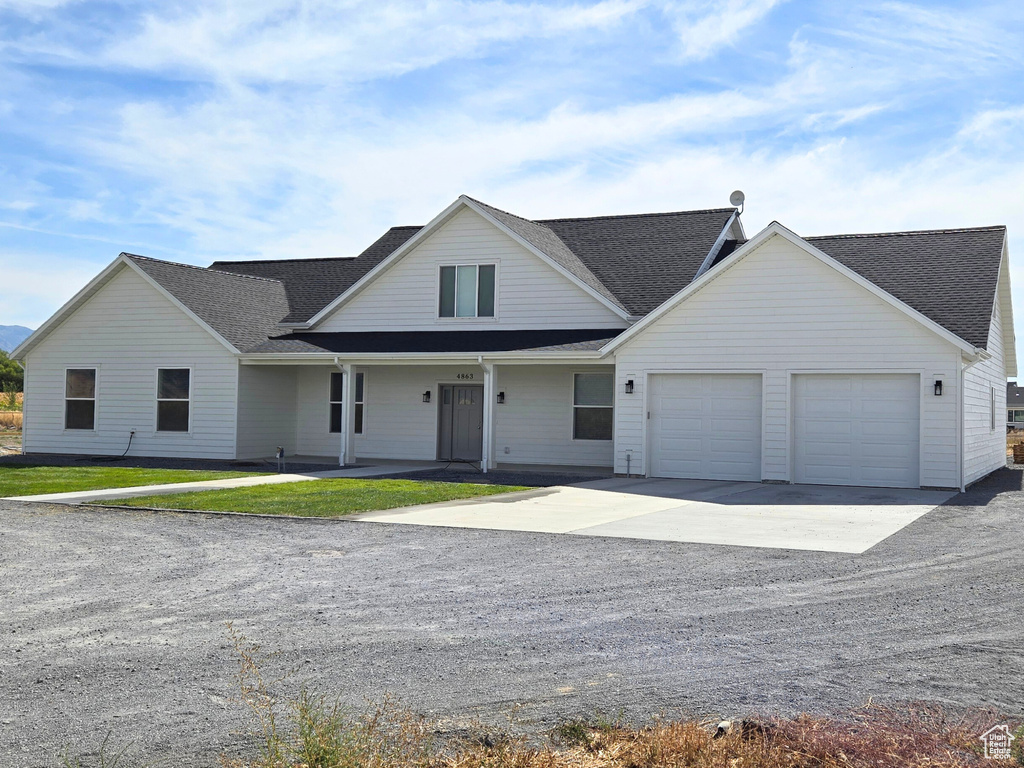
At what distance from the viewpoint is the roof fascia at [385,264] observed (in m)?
24.1

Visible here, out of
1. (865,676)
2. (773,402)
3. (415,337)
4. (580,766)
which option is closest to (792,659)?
(865,676)

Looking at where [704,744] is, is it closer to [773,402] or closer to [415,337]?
[773,402]

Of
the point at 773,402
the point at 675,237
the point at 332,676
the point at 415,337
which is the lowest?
the point at 332,676

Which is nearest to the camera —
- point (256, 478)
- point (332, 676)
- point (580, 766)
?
point (580, 766)

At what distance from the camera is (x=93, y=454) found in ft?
82.7

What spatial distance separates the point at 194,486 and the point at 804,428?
11.3 metres

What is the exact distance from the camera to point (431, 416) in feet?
81.5

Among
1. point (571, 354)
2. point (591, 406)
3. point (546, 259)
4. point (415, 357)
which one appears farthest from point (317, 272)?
point (571, 354)

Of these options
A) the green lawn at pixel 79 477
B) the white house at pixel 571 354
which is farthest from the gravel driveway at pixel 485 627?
the white house at pixel 571 354

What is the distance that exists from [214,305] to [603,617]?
65.7ft

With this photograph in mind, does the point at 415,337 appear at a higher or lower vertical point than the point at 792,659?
higher

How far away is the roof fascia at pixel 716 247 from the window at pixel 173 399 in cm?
1261

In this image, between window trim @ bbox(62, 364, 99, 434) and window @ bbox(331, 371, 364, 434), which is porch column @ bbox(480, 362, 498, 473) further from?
window trim @ bbox(62, 364, 99, 434)

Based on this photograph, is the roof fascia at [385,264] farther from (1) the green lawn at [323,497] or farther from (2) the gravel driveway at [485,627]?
(2) the gravel driveway at [485,627]
